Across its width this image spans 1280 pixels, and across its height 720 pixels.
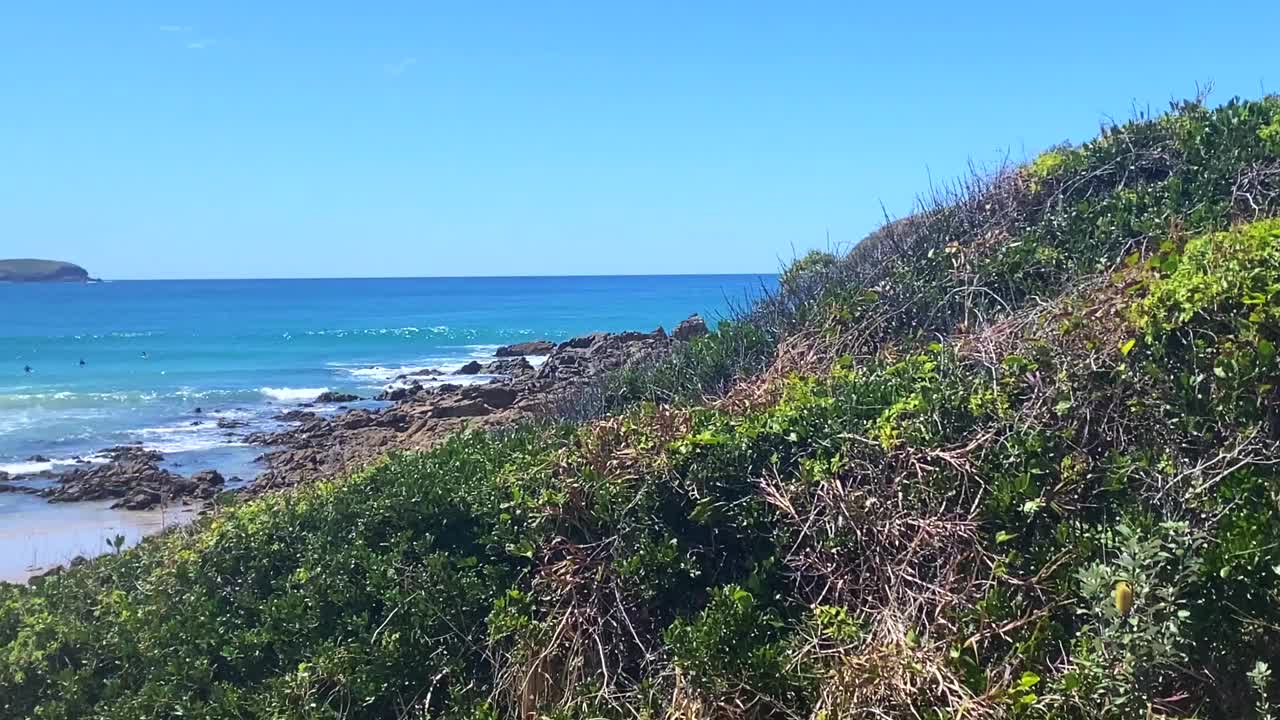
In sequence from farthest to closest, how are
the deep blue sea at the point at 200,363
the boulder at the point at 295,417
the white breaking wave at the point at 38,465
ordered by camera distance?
the boulder at the point at 295,417 < the deep blue sea at the point at 200,363 < the white breaking wave at the point at 38,465

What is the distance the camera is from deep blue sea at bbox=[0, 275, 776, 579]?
22141mm

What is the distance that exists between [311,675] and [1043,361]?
400cm

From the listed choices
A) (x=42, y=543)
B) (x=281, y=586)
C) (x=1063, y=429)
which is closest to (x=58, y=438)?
(x=42, y=543)

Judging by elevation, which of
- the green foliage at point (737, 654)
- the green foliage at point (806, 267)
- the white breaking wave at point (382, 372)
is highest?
the green foliage at point (806, 267)

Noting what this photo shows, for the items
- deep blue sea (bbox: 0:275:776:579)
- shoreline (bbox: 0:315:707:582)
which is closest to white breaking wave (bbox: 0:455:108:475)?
deep blue sea (bbox: 0:275:776:579)

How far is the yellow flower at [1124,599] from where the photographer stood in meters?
3.94

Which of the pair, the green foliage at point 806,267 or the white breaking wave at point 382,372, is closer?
the green foliage at point 806,267

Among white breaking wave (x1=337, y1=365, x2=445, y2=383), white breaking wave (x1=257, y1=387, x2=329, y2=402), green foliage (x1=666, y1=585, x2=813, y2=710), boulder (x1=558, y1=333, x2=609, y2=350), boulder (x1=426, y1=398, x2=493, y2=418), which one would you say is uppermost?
green foliage (x1=666, y1=585, x2=813, y2=710)

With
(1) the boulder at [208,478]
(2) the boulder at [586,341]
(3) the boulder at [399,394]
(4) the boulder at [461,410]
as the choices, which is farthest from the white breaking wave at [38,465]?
(2) the boulder at [586,341]

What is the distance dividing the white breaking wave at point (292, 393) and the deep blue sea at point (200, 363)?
6cm

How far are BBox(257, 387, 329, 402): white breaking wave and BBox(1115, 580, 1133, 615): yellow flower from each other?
27.8m

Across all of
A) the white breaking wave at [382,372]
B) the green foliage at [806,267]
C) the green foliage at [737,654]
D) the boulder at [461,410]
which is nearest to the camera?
the green foliage at [737,654]

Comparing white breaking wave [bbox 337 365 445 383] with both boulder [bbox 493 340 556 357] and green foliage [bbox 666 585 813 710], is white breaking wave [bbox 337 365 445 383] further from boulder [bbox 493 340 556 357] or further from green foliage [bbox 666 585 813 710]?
green foliage [bbox 666 585 813 710]

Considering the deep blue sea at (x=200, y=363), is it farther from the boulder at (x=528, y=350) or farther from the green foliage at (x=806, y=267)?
the boulder at (x=528, y=350)
